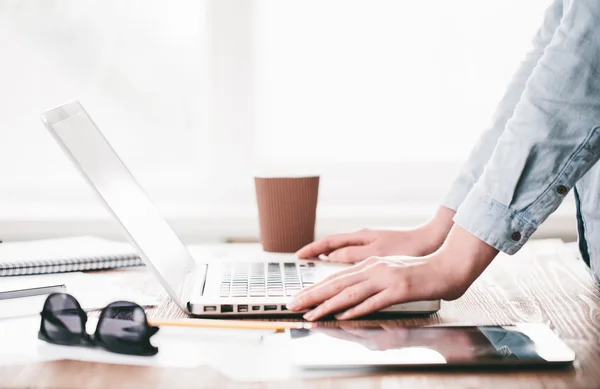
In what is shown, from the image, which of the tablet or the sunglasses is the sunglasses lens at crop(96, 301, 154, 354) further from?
the tablet

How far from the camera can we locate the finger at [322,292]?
82 centimetres

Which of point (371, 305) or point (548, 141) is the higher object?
point (548, 141)

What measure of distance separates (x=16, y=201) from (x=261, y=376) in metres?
1.24

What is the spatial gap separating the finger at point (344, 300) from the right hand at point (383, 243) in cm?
32

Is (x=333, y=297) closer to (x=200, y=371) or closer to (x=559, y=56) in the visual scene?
(x=200, y=371)

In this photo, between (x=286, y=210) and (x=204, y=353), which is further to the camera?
(x=286, y=210)

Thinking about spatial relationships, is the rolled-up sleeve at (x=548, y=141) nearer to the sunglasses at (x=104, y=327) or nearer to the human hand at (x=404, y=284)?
the human hand at (x=404, y=284)

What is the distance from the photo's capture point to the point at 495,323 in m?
0.81

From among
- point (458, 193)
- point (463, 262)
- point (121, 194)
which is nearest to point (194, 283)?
point (121, 194)

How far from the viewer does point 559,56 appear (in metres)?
0.77

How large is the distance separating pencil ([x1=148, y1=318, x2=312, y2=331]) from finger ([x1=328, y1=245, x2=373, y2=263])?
1.16 ft

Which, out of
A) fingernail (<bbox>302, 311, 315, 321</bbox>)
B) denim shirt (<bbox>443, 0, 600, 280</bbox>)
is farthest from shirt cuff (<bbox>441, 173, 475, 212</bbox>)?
fingernail (<bbox>302, 311, 315, 321</bbox>)

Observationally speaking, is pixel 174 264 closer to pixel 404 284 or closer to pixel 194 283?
pixel 194 283

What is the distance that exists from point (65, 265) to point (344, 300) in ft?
1.68
